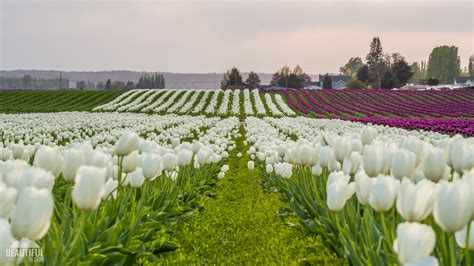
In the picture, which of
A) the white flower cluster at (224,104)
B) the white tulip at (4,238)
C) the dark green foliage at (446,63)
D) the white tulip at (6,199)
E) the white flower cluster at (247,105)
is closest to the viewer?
the white tulip at (4,238)

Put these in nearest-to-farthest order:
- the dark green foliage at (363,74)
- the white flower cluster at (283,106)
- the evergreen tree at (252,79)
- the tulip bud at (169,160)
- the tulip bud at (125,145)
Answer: the tulip bud at (125,145)
the tulip bud at (169,160)
the white flower cluster at (283,106)
the dark green foliage at (363,74)
the evergreen tree at (252,79)

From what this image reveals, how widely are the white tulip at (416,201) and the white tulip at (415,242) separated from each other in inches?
15.0

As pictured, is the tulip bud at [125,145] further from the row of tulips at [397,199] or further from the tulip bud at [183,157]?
the tulip bud at [183,157]

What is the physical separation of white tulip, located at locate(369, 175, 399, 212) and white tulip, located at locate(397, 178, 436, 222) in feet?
1.49

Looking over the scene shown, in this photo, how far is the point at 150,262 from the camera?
16.7 ft

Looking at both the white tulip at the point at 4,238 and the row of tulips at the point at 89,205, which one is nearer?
the white tulip at the point at 4,238

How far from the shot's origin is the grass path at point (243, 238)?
5.45 meters

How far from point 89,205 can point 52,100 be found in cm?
5537

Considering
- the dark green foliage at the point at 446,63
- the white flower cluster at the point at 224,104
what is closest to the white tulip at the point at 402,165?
the white flower cluster at the point at 224,104

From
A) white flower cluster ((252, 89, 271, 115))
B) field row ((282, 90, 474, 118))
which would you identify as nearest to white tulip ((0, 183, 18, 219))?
field row ((282, 90, 474, 118))

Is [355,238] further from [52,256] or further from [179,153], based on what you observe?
[179,153]

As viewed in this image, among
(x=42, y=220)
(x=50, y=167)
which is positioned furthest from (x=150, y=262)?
(x=42, y=220)

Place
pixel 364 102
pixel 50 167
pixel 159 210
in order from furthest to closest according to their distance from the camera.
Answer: pixel 364 102 → pixel 159 210 → pixel 50 167

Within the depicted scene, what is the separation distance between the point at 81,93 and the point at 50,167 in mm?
60163
